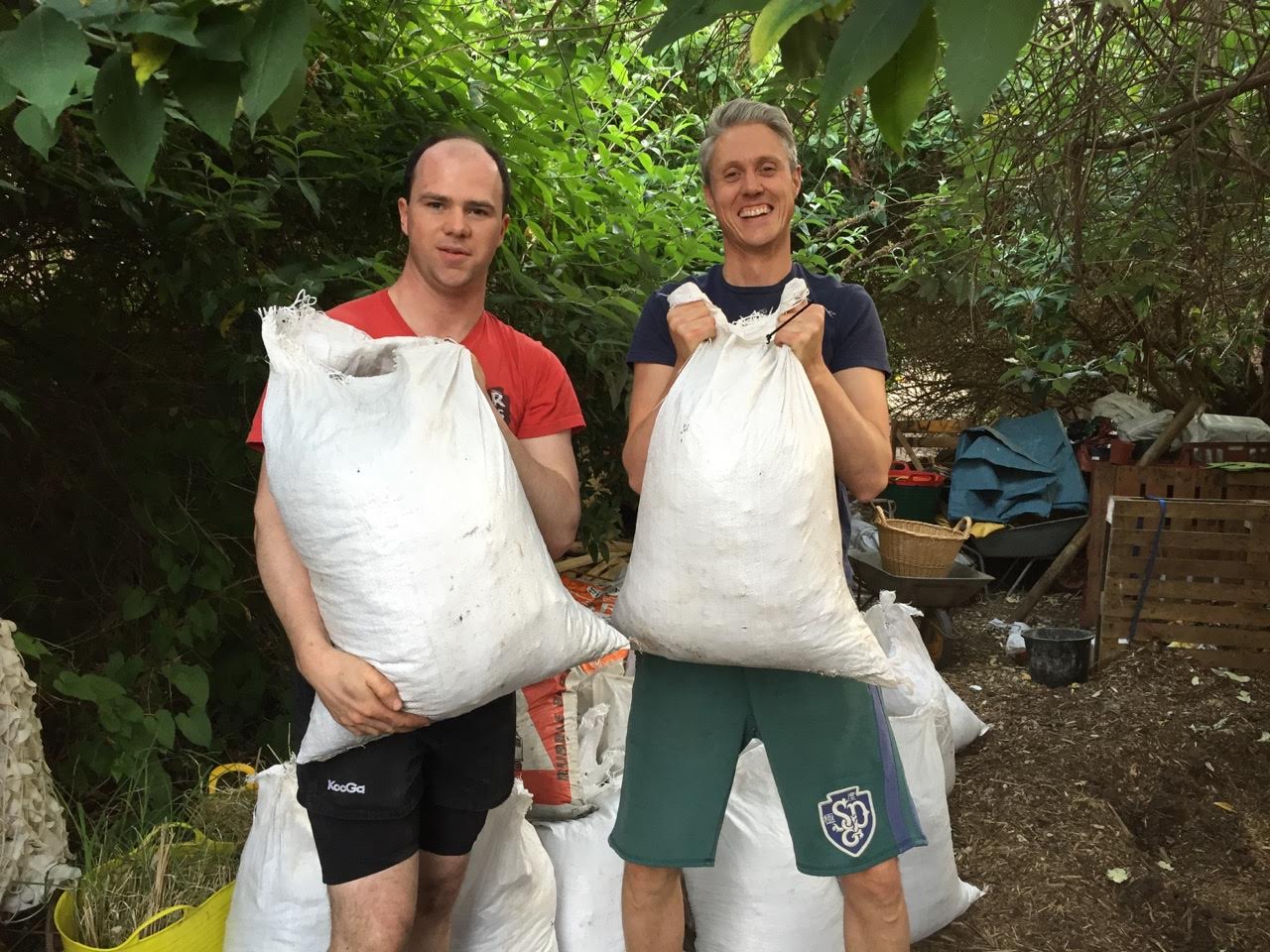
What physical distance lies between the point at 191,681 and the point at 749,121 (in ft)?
5.61

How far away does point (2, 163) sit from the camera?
221cm

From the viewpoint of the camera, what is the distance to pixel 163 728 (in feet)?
7.37

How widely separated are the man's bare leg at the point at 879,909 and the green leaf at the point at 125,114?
146cm

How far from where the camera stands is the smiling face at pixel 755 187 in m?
1.66

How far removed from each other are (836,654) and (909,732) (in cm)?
98

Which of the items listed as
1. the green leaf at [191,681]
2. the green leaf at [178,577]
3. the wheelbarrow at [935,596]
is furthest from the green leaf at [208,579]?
the wheelbarrow at [935,596]

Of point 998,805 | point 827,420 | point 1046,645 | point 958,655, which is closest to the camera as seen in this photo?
point 827,420

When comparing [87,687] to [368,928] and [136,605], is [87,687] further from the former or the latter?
[368,928]

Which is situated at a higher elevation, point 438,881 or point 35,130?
point 35,130

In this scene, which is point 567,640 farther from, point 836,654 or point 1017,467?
point 1017,467

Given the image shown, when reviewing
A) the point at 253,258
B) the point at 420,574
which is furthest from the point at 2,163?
the point at 420,574

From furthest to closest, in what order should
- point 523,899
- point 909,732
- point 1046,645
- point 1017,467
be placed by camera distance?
point 1017,467 < point 1046,645 < point 909,732 < point 523,899

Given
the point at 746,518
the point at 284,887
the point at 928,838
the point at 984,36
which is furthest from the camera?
the point at 928,838

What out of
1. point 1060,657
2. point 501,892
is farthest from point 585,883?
point 1060,657
